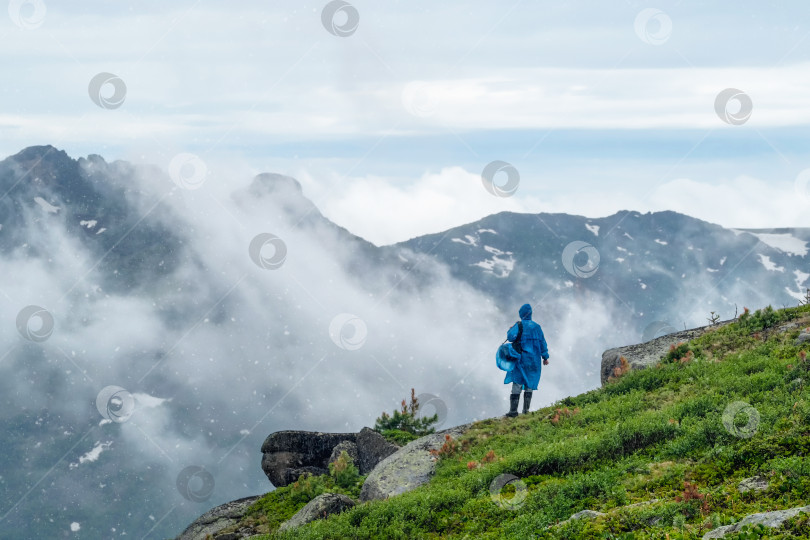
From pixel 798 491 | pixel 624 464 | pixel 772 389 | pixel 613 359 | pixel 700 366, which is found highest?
pixel 613 359

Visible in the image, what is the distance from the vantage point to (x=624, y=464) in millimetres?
11789

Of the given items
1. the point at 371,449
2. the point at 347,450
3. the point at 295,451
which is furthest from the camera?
the point at 295,451

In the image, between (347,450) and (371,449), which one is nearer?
(371,449)

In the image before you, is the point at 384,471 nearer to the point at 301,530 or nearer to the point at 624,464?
the point at 301,530

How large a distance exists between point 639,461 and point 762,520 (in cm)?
393

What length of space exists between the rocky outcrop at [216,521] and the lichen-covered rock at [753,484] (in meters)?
12.0

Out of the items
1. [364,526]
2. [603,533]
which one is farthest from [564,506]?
[364,526]

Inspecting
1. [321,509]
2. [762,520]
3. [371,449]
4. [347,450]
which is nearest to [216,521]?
[347,450]

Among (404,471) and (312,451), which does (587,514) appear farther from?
(312,451)

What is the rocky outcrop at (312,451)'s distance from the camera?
2020 cm

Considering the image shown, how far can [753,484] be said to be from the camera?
31.0 feet

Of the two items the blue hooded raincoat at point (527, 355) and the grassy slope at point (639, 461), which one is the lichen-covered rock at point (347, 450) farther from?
the blue hooded raincoat at point (527, 355)

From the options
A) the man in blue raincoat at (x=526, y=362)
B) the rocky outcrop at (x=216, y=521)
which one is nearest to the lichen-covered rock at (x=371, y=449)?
the rocky outcrop at (x=216, y=521)

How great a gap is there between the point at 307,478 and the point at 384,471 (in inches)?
134
